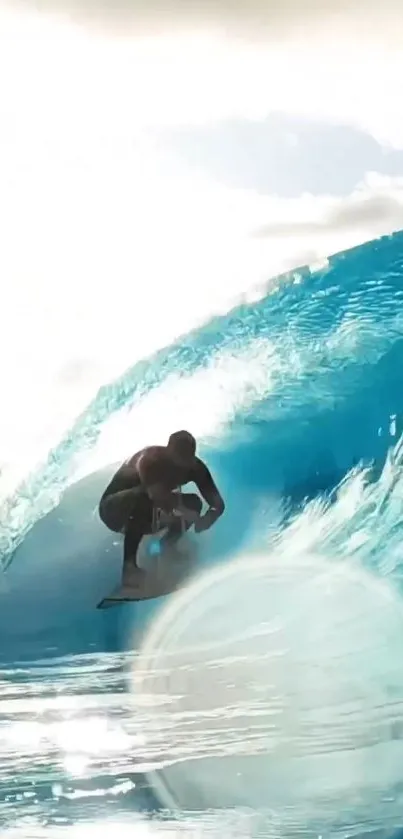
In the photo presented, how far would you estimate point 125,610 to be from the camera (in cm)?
115

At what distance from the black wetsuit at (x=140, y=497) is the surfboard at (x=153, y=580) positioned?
0.02 metres

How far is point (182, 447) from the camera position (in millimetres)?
1173

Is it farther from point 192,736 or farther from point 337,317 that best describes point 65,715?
point 337,317

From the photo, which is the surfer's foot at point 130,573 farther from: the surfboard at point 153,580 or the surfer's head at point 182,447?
the surfer's head at point 182,447

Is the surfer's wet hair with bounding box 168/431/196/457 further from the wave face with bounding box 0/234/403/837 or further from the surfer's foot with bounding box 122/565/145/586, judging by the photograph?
the surfer's foot with bounding box 122/565/145/586

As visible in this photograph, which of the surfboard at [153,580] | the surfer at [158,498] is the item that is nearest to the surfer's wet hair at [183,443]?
the surfer at [158,498]

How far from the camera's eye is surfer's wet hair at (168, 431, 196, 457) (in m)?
1.17

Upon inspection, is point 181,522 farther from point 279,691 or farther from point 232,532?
point 279,691

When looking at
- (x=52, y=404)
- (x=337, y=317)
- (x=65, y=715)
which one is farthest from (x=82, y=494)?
(x=337, y=317)

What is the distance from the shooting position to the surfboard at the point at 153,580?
1.15 m

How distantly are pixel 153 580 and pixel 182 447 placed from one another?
0.59ft

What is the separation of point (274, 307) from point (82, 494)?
14.4 inches

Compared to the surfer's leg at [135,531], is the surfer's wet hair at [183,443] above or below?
above

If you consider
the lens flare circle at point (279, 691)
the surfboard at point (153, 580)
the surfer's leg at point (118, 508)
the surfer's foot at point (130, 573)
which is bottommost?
the lens flare circle at point (279, 691)
